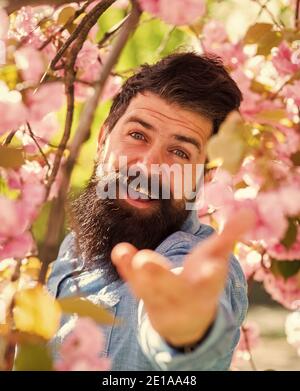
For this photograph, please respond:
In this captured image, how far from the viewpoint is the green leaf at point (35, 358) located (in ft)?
3.03

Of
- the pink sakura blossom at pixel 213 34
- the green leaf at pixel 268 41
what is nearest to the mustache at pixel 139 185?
the green leaf at pixel 268 41

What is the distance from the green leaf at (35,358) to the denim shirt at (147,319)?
108 mm

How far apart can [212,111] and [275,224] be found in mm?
540

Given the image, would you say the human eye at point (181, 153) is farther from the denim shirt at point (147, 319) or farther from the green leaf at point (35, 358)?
the green leaf at point (35, 358)

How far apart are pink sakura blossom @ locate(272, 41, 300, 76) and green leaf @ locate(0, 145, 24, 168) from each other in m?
0.89

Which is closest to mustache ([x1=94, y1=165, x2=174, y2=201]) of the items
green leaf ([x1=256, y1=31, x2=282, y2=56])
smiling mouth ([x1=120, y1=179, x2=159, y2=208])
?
smiling mouth ([x1=120, y1=179, x2=159, y2=208])

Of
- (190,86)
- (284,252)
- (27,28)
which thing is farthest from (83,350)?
(27,28)

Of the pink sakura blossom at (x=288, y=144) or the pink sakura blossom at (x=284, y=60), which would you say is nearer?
the pink sakura blossom at (x=288, y=144)

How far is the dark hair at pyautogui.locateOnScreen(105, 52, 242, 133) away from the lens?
1.66 meters

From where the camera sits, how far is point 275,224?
1.19m

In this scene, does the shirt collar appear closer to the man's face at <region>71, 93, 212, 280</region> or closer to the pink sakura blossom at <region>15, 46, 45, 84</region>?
the man's face at <region>71, 93, 212, 280</region>

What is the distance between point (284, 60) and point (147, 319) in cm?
96
